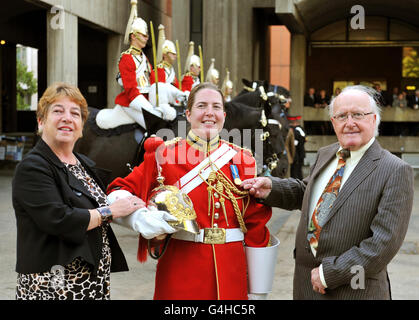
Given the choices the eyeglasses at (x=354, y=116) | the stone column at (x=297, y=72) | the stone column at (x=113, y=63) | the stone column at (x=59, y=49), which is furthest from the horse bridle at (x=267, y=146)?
the stone column at (x=297, y=72)

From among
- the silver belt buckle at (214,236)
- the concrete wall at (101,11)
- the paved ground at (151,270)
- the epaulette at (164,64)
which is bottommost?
the paved ground at (151,270)

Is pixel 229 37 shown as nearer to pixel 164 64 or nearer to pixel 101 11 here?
pixel 101 11

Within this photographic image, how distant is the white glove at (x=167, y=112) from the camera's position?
6.94 metres

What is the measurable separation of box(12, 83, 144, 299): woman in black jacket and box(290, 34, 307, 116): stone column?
21338 mm

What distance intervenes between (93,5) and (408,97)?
13.0 m

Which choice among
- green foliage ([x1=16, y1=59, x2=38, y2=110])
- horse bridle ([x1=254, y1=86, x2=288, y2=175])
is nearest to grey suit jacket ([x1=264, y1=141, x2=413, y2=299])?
horse bridle ([x1=254, y1=86, x2=288, y2=175])

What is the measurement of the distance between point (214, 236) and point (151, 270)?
320cm

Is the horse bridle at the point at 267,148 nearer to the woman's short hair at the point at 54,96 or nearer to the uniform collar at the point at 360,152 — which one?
the uniform collar at the point at 360,152

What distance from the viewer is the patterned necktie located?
266 cm

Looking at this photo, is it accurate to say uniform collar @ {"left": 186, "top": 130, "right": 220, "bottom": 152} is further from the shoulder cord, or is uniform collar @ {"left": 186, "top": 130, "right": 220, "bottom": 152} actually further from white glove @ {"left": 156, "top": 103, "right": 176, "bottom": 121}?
white glove @ {"left": 156, "top": 103, "right": 176, "bottom": 121}

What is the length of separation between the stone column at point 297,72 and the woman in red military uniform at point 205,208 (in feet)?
68.3

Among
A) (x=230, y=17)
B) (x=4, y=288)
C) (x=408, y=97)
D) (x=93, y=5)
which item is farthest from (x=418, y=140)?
(x=4, y=288)

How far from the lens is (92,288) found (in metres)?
2.63

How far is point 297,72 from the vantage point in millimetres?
23938
